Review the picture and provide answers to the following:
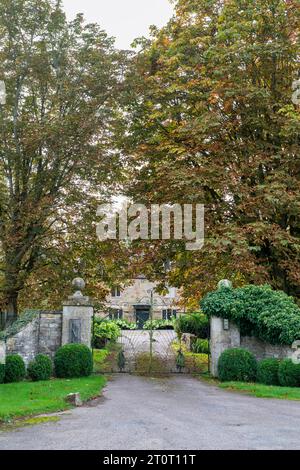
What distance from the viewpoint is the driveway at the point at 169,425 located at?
7.46 metres

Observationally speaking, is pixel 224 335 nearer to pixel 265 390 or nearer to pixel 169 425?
pixel 265 390

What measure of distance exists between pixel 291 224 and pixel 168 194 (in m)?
4.94

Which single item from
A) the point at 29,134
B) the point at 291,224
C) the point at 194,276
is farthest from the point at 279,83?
the point at 29,134

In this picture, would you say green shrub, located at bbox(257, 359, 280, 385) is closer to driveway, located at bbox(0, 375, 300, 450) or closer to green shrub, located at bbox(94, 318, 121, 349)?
driveway, located at bbox(0, 375, 300, 450)

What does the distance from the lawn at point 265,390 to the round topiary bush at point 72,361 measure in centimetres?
440

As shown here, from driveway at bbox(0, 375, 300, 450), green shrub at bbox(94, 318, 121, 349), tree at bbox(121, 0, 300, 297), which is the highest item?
tree at bbox(121, 0, 300, 297)

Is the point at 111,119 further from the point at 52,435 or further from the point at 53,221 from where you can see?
the point at 52,435

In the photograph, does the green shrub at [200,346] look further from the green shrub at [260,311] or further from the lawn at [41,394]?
the lawn at [41,394]

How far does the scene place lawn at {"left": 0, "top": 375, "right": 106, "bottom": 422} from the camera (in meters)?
10.1

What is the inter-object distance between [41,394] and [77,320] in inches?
194

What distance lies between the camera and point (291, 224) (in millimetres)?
19219

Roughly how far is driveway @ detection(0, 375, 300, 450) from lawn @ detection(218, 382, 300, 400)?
614 mm

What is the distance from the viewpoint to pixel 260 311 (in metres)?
15.9

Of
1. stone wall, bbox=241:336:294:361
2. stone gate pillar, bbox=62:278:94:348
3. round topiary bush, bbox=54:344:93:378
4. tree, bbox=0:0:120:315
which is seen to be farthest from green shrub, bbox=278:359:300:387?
tree, bbox=0:0:120:315
